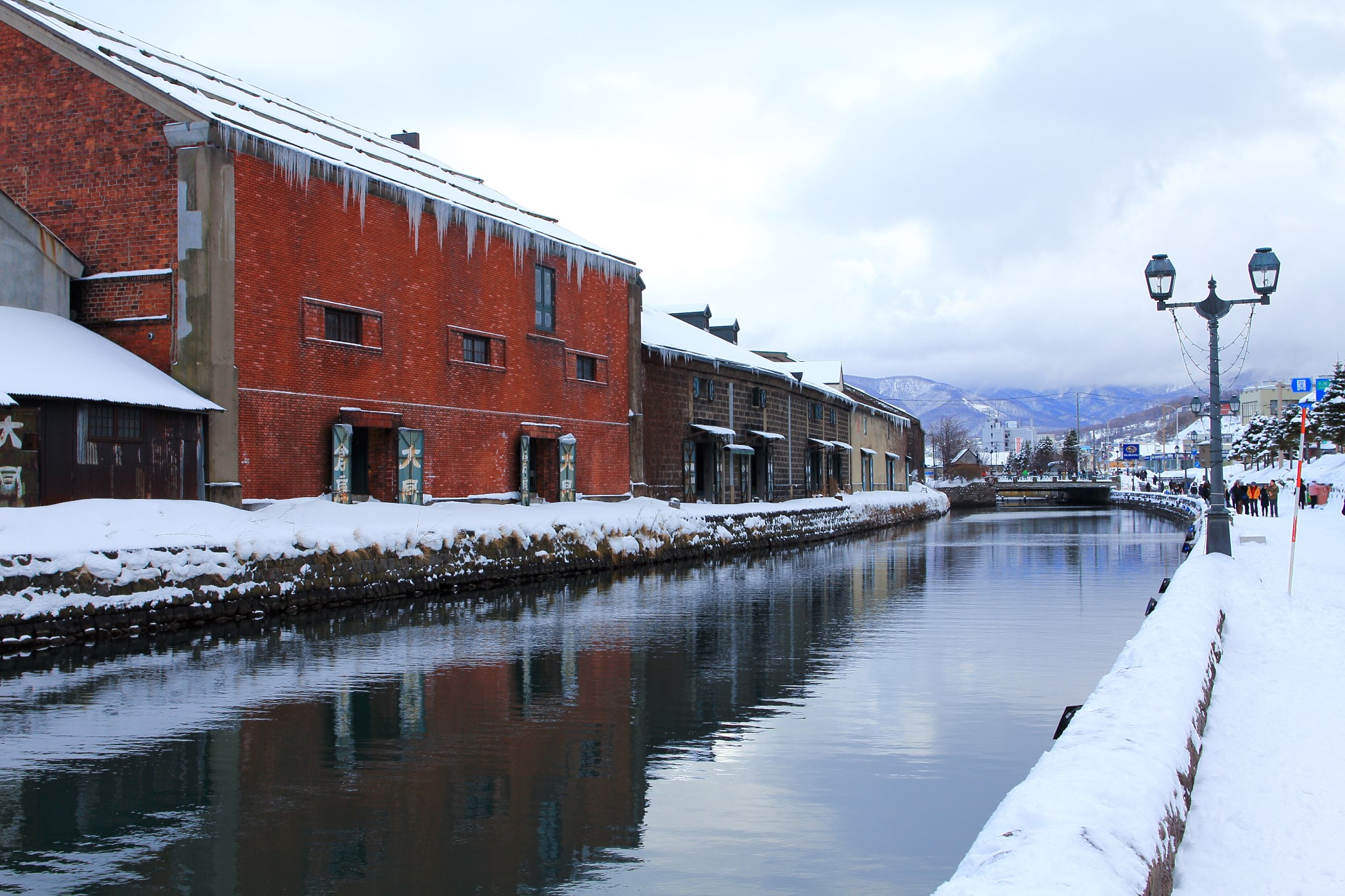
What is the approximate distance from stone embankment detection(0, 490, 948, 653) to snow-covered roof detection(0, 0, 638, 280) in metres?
6.88

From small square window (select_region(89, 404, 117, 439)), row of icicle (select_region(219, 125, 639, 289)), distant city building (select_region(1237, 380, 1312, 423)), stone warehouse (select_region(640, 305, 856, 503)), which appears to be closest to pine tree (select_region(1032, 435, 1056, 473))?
distant city building (select_region(1237, 380, 1312, 423))

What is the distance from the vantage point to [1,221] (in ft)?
64.8

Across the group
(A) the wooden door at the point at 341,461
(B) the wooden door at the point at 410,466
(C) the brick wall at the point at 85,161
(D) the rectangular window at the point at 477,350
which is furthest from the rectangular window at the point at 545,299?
(C) the brick wall at the point at 85,161

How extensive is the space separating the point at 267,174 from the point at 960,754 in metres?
17.6

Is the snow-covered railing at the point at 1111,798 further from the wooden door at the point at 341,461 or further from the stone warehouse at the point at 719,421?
the stone warehouse at the point at 719,421

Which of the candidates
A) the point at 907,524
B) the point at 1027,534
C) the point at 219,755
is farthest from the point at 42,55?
the point at 907,524

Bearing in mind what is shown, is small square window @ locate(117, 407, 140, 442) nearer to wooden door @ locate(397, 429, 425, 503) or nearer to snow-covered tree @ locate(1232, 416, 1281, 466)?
wooden door @ locate(397, 429, 425, 503)

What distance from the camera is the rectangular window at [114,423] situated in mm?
17750

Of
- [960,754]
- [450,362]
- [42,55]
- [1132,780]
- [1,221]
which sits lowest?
[960,754]

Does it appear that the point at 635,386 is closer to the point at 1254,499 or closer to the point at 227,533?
the point at 227,533

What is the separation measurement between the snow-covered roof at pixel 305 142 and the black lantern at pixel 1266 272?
54.5ft

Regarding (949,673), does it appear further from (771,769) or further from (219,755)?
(219,755)

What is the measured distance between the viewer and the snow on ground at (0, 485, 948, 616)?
1424cm

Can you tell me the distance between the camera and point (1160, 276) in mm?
18938
